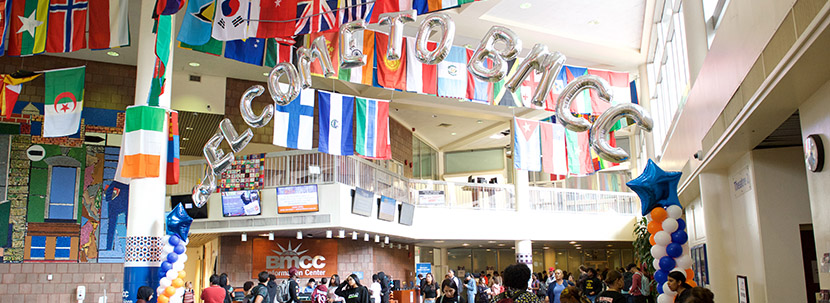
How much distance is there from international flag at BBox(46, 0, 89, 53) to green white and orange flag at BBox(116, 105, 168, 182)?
6.04ft

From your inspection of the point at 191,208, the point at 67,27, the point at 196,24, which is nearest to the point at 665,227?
the point at 196,24

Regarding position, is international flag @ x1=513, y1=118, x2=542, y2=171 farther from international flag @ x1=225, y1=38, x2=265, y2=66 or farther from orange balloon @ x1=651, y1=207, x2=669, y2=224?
orange balloon @ x1=651, y1=207, x2=669, y2=224

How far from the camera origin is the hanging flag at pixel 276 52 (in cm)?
1328

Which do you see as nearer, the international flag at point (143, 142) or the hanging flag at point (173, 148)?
the international flag at point (143, 142)

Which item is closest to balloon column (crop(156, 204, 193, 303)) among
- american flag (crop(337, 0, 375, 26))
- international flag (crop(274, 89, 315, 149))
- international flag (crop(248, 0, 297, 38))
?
international flag (crop(274, 89, 315, 149))

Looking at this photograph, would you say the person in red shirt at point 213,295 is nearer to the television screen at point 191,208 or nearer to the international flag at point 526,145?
the international flag at point 526,145

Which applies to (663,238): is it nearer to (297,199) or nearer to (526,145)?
(526,145)

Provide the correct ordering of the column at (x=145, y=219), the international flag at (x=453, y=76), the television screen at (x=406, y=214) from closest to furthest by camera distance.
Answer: the column at (x=145, y=219)
the international flag at (x=453, y=76)
the television screen at (x=406, y=214)

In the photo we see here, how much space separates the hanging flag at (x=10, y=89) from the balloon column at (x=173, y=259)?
4996 millimetres

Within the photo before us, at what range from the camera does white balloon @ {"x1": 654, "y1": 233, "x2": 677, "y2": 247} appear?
26.1ft

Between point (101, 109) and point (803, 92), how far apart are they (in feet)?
53.9

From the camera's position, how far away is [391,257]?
77.5 ft

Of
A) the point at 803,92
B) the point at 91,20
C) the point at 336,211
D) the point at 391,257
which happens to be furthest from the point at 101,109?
the point at 803,92

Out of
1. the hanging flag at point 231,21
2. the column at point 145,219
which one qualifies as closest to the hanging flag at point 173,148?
the column at point 145,219
